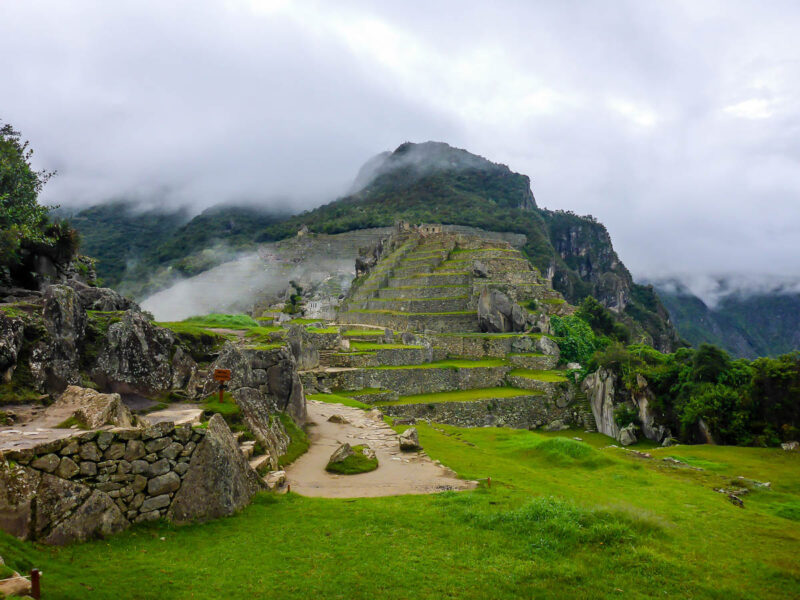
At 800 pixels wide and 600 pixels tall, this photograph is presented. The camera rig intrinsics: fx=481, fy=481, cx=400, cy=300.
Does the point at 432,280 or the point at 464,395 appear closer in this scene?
the point at 464,395

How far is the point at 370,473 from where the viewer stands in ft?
33.0

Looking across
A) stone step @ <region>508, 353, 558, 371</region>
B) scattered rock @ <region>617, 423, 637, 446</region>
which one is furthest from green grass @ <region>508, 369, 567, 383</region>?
scattered rock @ <region>617, 423, 637, 446</region>

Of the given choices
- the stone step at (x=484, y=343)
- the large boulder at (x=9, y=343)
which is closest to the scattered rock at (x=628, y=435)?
the stone step at (x=484, y=343)

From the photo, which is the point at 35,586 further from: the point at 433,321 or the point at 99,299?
the point at 433,321

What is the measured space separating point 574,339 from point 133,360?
994 inches

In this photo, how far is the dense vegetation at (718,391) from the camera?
52.9 feet

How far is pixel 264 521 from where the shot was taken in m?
6.50

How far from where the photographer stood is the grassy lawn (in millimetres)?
4762

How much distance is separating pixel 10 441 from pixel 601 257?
138 meters

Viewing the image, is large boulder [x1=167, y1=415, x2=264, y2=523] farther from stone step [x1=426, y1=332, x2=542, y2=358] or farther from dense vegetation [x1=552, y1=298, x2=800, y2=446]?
stone step [x1=426, y1=332, x2=542, y2=358]

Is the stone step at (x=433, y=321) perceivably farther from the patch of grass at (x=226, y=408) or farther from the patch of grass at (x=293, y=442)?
the patch of grass at (x=226, y=408)

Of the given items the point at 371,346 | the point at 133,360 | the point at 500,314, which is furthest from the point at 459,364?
the point at 133,360

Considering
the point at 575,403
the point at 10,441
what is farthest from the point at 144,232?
the point at 10,441

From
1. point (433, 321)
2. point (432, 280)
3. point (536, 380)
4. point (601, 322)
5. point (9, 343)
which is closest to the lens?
point (9, 343)
